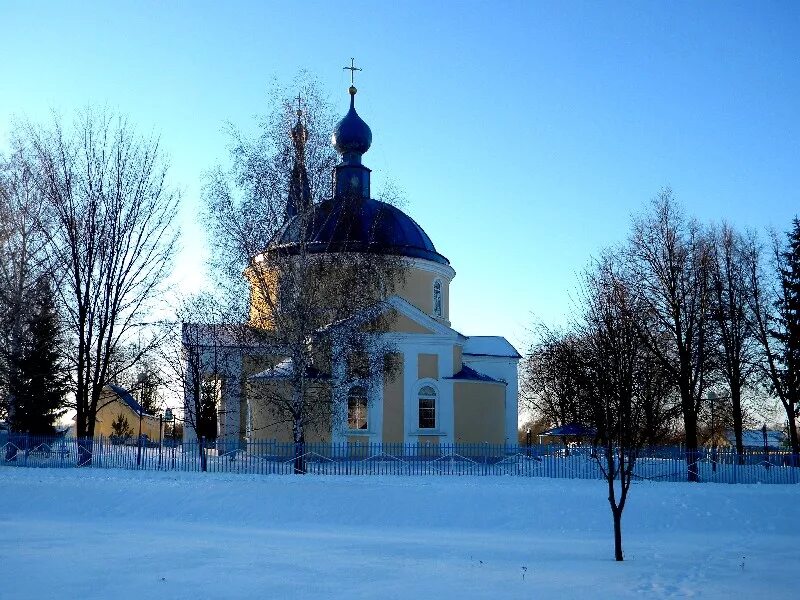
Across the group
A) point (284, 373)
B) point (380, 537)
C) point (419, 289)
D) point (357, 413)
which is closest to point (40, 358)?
point (284, 373)

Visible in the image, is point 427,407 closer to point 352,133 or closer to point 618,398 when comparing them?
point 352,133

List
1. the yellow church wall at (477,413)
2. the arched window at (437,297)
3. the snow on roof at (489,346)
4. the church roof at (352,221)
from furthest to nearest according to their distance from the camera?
1. the snow on roof at (489,346)
2. the arched window at (437,297)
3. the yellow church wall at (477,413)
4. the church roof at (352,221)

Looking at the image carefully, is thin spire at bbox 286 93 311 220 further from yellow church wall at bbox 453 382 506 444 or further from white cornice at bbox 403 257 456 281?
yellow church wall at bbox 453 382 506 444

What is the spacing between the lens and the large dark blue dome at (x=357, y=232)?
78.9 feet

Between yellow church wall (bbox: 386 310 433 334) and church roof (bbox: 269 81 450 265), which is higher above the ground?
church roof (bbox: 269 81 450 265)

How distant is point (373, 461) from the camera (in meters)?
24.1

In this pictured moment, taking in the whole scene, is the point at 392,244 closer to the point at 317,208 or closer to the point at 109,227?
the point at 317,208

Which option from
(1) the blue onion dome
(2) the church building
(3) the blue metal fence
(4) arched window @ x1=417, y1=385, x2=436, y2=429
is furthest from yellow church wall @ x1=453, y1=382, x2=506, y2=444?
(1) the blue onion dome

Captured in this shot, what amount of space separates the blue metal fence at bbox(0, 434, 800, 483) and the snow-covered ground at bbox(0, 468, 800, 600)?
50.6 inches

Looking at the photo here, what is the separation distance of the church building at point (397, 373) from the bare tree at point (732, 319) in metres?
8.85

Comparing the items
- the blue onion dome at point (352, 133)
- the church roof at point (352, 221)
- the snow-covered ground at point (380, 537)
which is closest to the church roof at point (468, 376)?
the church roof at point (352, 221)

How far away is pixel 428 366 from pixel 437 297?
14.7ft

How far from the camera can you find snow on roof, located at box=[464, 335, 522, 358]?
3794 centimetres

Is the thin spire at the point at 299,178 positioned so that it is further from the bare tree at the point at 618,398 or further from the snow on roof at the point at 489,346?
the snow on roof at the point at 489,346
